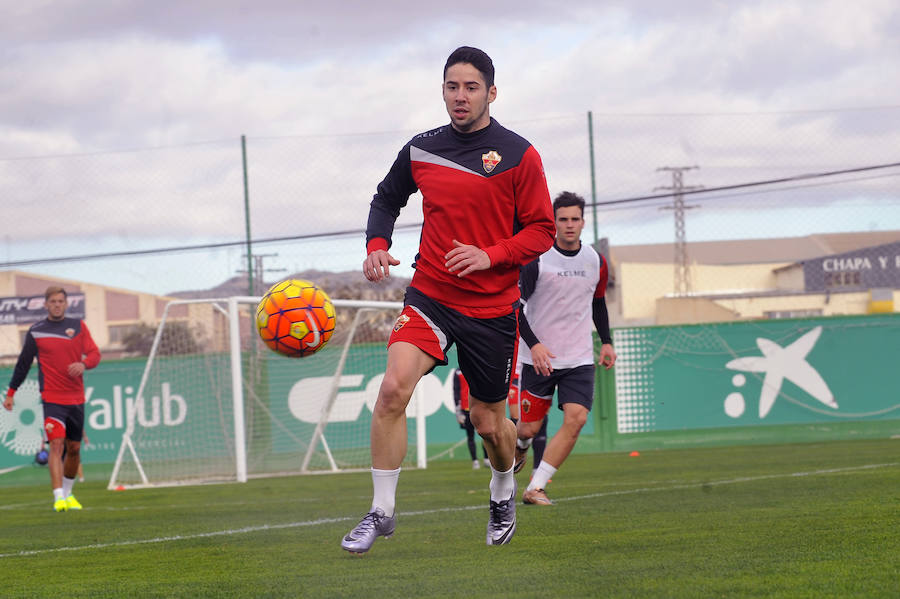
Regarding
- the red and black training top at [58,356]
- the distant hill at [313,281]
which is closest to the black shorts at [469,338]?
Answer: the red and black training top at [58,356]

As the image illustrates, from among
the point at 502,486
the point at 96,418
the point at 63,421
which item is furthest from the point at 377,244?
the point at 96,418

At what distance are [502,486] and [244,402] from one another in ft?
37.7

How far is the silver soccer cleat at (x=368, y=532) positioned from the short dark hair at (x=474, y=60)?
1949mm

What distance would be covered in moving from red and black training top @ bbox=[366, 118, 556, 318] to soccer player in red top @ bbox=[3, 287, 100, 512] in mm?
6851

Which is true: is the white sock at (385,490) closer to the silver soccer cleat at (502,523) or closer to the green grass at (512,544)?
the green grass at (512,544)

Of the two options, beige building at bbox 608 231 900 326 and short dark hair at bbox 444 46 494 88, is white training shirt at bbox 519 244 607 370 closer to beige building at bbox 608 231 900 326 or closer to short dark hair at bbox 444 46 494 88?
short dark hair at bbox 444 46 494 88

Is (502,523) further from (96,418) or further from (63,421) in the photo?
(96,418)

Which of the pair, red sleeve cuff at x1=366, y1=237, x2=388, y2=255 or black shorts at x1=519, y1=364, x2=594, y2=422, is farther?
black shorts at x1=519, y1=364, x2=594, y2=422

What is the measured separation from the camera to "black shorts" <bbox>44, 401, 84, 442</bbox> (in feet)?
36.6

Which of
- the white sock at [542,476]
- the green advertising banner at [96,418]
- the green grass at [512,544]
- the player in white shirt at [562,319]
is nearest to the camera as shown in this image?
the green grass at [512,544]

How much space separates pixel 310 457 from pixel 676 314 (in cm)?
1114

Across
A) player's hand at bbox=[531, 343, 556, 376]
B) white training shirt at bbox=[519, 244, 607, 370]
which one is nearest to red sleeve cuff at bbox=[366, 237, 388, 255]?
player's hand at bbox=[531, 343, 556, 376]

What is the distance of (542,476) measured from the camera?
8.05m

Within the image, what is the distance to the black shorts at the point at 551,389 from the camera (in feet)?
27.1
